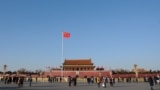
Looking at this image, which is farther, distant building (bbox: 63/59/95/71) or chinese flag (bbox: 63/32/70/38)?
distant building (bbox: 63/59/95/71)

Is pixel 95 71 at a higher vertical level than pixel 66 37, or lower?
lower

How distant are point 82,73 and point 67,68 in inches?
290

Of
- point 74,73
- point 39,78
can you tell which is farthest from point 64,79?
point 74,73

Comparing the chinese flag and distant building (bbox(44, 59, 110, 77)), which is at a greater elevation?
the chinese flag

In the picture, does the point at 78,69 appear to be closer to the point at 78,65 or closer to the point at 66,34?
the point at 78,65

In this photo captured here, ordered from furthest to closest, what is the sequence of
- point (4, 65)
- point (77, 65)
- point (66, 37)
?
point (77, 65) → point (4, 65) → point (66, 37)

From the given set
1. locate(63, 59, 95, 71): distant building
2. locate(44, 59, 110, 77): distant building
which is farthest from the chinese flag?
locate(63, 59, 95, 71): distant building

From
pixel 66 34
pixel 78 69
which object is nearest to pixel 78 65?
pixel 78 69

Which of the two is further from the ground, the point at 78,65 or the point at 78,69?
the point at 78,65

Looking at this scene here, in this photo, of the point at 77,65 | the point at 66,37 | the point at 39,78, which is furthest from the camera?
the point at 77,65

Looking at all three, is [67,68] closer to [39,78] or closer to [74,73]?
[74,73]

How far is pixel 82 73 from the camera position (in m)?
80.5

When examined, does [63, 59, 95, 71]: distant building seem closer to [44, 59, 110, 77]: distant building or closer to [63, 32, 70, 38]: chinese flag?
[44, 59, 110, 77]: distant building

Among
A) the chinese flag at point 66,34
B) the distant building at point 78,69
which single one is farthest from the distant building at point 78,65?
the chinese flag at point 66,34
